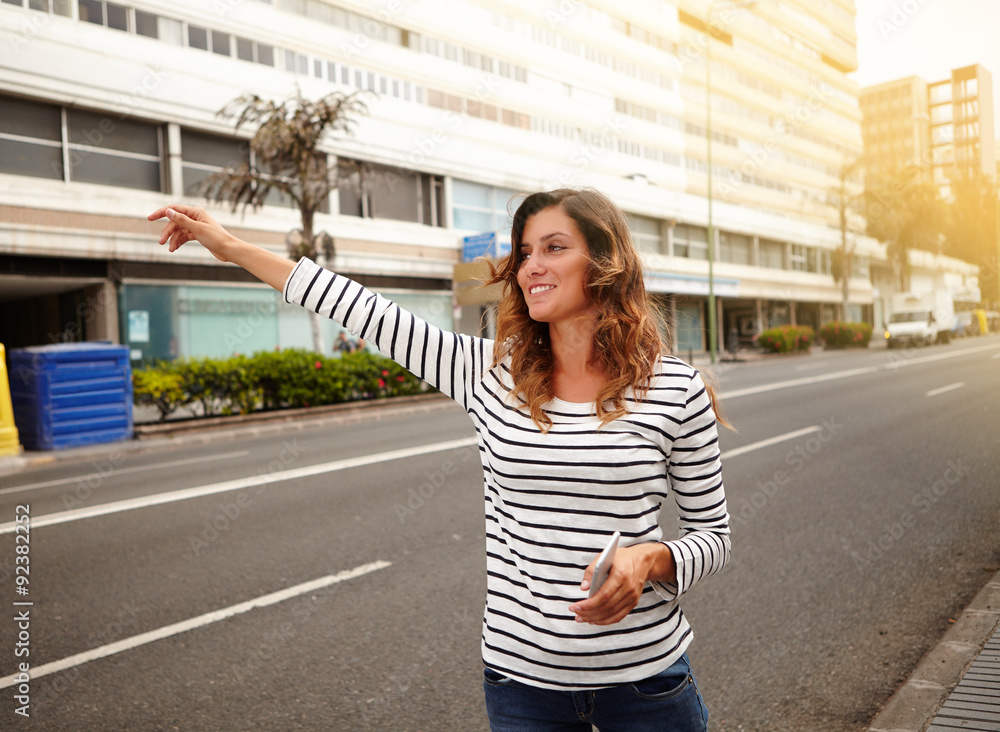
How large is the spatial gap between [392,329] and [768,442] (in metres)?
9.27

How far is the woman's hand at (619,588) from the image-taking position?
56.9 inches

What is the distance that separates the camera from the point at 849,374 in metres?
20.4

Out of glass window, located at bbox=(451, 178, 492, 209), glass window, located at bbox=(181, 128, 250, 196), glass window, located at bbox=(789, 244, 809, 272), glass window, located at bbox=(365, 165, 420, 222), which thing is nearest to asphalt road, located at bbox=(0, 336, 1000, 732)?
glass window, located at bbox=(181, 128, 250, 196)

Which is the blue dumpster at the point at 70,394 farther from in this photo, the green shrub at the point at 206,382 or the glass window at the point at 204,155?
the glass window at the point at 204,155

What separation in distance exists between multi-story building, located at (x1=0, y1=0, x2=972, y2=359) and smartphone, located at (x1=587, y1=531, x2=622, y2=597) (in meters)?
4.66

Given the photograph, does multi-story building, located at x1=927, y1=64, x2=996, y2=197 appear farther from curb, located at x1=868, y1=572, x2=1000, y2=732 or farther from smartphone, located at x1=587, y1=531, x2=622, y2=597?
smartphone, located at x1=587, y1=531, x2=622, y2=597

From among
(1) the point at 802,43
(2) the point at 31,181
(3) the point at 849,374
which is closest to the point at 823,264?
(1) the point at 802,43

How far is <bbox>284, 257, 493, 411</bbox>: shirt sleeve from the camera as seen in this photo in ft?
6.14

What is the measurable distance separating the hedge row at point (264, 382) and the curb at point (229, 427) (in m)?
0.40

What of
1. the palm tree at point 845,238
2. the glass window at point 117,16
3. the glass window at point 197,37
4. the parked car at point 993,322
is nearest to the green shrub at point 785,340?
the palm tree at point 845,238

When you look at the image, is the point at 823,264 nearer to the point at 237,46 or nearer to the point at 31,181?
the point at 237,46

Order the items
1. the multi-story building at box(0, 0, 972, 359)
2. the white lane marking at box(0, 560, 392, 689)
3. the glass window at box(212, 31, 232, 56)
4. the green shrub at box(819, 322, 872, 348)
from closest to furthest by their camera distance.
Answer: the white lane marking at box(0, 560, 392, 689) → the multi-story building at box(0, 0, 972, 359) → the glass window at box(212, 31, 232, 56) → the green shrub at box(819, 322, 872, 348)

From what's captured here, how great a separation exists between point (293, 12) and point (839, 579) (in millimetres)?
26297

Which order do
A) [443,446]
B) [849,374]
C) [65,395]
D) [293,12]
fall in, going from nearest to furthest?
[443,446] → [65,395] → [849,374] → [293,12]
